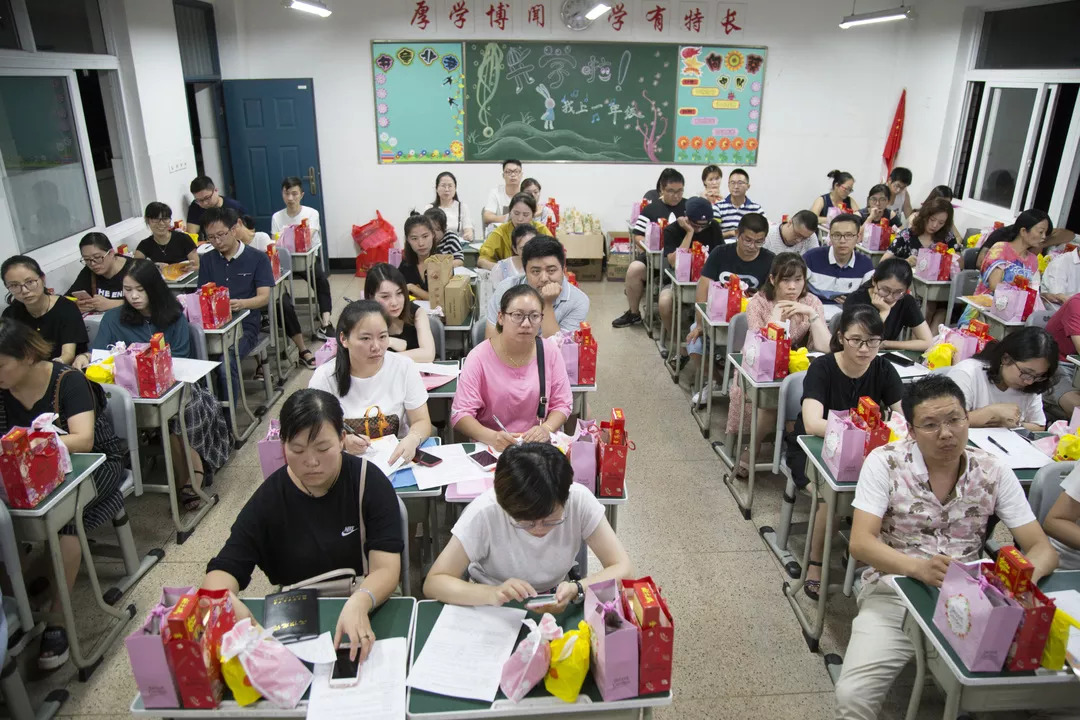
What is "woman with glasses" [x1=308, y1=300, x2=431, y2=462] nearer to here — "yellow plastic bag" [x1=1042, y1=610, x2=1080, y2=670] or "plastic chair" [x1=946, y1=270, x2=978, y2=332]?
"yellow plastic bag" [x1=1042, y1=610, x2=1080, y2=670]

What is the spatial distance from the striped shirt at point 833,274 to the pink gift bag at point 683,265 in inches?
34.0

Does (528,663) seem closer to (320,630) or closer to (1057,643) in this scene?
(320,630)

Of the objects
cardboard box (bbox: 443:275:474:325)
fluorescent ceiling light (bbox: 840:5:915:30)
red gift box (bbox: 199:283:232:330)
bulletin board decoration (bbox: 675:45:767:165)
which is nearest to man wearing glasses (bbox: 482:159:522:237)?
bulletin board decoration (bbox: 675:45:767:165)

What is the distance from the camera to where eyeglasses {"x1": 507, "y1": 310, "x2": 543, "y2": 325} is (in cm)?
307

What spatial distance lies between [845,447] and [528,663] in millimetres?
1625

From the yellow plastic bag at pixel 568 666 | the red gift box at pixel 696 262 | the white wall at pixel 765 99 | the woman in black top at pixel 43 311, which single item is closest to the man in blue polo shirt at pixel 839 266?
the red gift box at pixel 696 262

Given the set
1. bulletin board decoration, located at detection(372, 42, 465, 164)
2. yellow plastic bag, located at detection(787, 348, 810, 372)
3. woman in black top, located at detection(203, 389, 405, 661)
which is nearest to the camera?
woman in black top, located at detection(203, 389, 405, 661)

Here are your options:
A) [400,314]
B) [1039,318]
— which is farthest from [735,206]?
[400,314]

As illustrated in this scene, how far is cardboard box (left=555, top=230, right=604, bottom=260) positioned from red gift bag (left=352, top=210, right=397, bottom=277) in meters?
1.97

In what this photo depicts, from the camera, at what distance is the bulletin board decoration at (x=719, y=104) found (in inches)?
331

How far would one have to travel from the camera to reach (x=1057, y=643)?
1893 millimetres

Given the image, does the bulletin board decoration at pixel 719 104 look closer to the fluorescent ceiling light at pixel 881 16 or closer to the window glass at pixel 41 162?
the fluorescent ceiling light at pixel 881 16

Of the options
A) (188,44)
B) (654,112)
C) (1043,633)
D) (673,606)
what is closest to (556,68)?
(654,112)

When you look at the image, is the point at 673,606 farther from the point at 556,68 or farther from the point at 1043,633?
the point at 556,68
